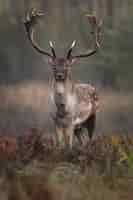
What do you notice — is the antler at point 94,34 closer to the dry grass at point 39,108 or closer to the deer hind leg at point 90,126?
the dry grass at point 39,108

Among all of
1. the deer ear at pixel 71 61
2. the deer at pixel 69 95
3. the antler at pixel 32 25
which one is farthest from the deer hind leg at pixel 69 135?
the antler at pixel 32 25

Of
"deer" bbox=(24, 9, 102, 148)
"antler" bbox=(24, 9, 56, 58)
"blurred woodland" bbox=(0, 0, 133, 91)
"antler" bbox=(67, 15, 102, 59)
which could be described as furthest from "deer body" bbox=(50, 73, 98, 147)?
"antler" bbox=(24, 9, 56, 58)

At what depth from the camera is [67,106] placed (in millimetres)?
5262

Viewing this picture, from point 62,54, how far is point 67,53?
45 mm

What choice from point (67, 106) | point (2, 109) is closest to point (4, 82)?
point (2, 109)

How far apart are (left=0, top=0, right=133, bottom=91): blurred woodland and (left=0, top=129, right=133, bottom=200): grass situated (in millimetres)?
510

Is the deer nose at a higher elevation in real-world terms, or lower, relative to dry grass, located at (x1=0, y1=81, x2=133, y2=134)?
higher

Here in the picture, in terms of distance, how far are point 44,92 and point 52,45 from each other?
402 mm

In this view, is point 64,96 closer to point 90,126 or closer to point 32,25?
point 90,126

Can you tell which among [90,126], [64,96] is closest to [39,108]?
[64,96]

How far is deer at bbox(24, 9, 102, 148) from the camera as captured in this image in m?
5.21

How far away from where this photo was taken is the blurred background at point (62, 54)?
5215 mm

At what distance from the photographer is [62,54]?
5.24m

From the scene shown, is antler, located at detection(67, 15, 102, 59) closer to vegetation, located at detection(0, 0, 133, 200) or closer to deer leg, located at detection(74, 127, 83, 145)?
vegetation, located at detection(0, 0, 133, 200)
